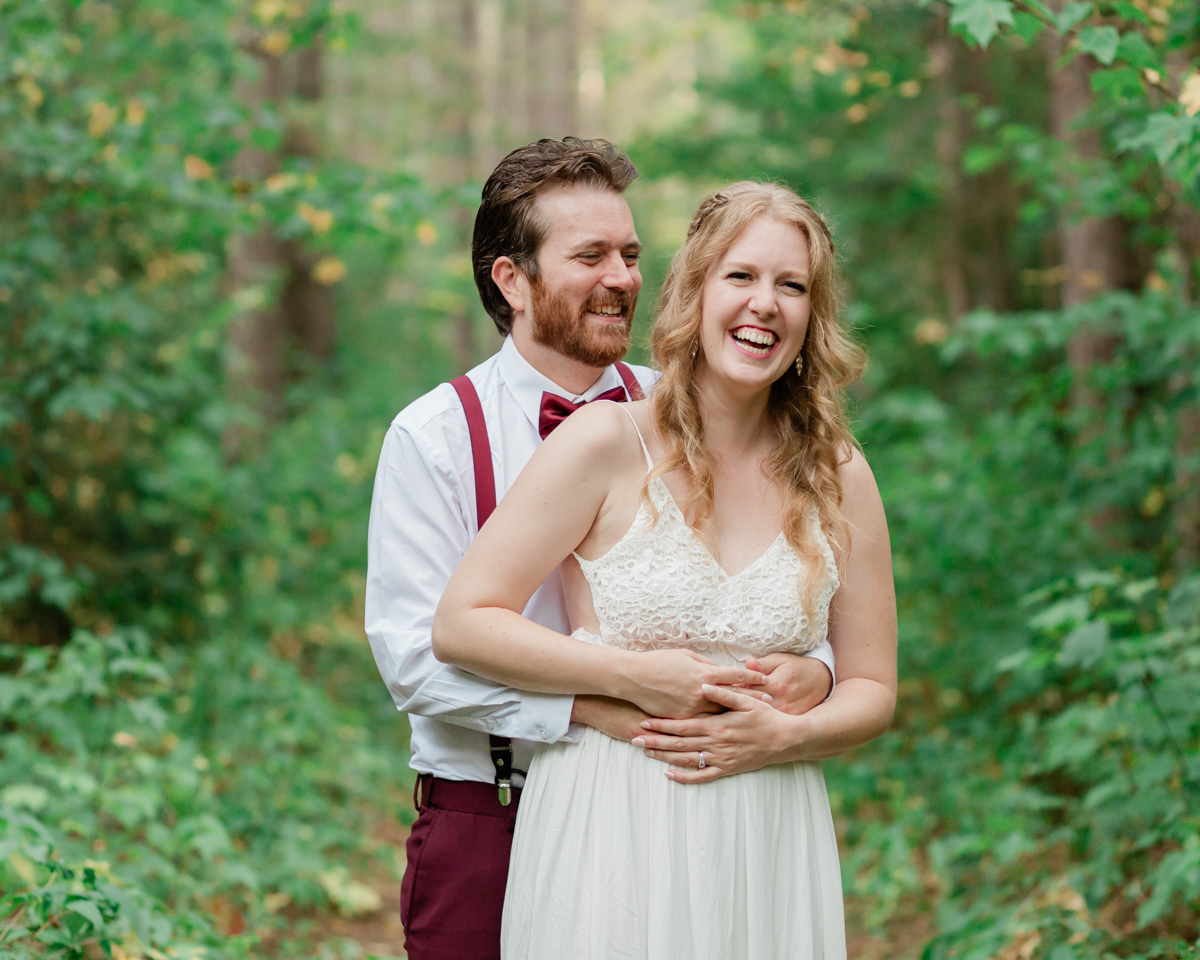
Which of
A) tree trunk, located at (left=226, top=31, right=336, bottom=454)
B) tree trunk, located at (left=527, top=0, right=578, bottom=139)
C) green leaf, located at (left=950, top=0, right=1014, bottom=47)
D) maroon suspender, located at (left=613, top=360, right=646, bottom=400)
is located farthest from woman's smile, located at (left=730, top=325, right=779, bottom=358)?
tree trunk, located at (left=527, top=0, right=578, bottom=139)

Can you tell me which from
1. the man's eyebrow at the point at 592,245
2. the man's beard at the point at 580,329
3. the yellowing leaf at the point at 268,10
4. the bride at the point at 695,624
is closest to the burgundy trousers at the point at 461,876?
the bride at the point at 695,624

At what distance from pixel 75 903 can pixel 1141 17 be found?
337 centimetres

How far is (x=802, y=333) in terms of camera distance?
7.46 feet

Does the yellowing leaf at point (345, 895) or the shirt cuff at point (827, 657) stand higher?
the shirt cuff at point (827, 657)

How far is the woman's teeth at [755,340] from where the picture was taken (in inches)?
87.6

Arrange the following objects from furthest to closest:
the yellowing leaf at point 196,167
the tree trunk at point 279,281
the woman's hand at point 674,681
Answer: the tree trunk at point 279,281
the yellowing leaf at point 196,167
the woman's hand at point 674,681

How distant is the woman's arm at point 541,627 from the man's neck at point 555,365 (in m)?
0.42

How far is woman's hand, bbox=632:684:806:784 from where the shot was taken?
84.6 inches

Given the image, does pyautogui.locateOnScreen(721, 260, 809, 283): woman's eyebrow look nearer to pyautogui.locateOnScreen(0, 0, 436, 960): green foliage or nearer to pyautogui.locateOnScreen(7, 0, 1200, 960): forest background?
pyautogui.locateOnScreen(7, 0, 1200, 960): forest background

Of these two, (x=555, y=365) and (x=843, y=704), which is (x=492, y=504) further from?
(x=843, y=704)

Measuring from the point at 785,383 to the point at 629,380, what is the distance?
1.45ft

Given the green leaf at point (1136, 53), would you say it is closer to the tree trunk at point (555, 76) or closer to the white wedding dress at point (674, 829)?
the white wedding dress at point (674, 829)

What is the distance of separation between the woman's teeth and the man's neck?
1.63 ft

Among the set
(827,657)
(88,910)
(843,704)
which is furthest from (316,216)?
(843,704)
